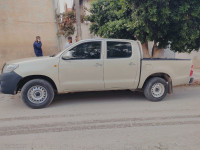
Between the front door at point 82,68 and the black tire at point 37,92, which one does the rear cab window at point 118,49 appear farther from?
the black tire at point 37,92

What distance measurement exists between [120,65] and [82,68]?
3.56 ft

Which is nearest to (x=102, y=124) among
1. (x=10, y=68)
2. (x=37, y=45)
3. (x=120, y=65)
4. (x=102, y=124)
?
(x=102, y=124)

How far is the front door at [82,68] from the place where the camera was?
4562mm

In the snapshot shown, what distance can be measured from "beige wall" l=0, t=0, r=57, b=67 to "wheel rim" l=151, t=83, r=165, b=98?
7.39 meters

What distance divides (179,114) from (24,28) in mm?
9125

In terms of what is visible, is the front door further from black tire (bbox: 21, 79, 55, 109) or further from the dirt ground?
the dirt ground

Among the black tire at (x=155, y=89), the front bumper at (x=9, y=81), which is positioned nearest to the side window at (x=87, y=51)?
the front bumper at (x=9, y=81)

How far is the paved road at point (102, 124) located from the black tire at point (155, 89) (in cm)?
19

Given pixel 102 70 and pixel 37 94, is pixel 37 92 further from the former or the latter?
pixel 102 70

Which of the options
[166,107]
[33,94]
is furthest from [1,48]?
[166,107]

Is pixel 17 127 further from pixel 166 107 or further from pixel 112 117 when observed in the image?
pixel 166 107

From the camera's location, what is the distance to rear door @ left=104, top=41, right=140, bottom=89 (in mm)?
4773

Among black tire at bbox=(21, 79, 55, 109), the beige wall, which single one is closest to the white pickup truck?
black tire at bbox=(21, 79, 55, 109)

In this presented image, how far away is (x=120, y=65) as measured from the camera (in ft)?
15.8
